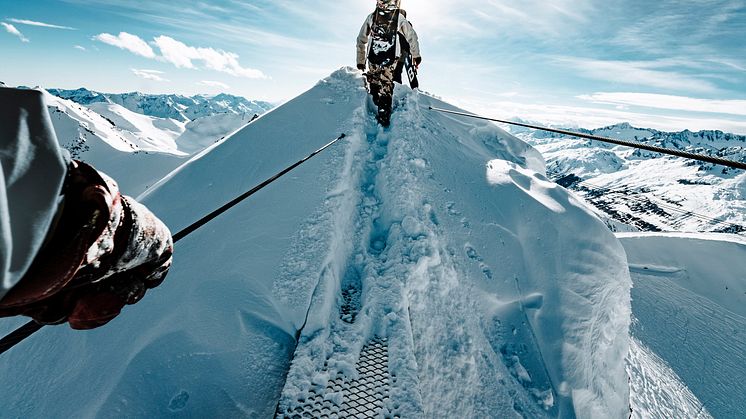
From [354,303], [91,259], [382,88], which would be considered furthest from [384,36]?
[91,259]

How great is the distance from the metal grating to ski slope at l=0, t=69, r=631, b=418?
5 cm

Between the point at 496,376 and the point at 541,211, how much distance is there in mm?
3615

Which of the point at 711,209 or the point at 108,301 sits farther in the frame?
the point at 711,209

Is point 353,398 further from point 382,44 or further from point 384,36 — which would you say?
point 384,36

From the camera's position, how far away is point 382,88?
9297mm

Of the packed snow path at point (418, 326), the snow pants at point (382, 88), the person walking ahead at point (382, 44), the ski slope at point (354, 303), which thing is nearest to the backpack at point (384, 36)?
the person walking ahead at point (382, 44)

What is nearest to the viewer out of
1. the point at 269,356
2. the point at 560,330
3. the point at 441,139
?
the point at 269,356

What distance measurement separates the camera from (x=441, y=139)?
8656 mm

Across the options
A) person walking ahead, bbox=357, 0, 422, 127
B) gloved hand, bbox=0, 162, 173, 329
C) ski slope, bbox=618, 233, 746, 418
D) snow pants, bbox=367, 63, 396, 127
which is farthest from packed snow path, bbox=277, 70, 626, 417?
person walking ahead, bbox=357, 0, 422, 127

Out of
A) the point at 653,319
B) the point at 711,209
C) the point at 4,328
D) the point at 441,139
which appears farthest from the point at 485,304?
the point at 711,209

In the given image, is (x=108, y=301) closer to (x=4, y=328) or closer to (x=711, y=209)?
(x=4, y=328)

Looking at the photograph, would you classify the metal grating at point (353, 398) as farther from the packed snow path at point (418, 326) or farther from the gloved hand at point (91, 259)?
the gloved hand at point (91, 259)

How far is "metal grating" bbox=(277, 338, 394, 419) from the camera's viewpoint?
9.76 feet

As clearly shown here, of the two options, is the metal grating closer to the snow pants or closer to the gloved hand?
the gloved hand
